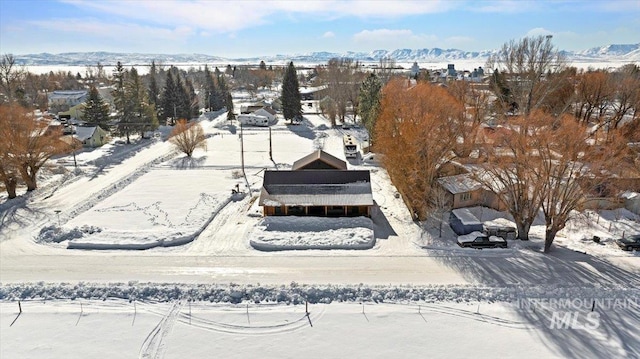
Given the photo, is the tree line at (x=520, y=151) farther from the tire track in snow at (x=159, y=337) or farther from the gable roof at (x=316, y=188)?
the tire track in snow at (x=159, y=337)

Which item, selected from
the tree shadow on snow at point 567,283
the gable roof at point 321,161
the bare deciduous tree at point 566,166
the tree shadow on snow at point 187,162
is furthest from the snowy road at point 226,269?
the tree shadow on snow at point 187,162

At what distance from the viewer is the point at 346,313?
14.7 m

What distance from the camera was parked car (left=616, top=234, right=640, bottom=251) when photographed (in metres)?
19.9

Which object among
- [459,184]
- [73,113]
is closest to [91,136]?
[73,113]

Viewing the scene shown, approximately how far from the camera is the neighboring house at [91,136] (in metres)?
44.6

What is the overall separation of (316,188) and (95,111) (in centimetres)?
3668

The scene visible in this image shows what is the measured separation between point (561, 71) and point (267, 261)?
113 ft

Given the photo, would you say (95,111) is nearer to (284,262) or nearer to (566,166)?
(284,262)

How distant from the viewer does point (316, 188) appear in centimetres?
2494

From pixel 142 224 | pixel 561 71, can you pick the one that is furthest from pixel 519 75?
pixel 142 224

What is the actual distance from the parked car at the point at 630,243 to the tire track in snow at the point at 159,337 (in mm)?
21348

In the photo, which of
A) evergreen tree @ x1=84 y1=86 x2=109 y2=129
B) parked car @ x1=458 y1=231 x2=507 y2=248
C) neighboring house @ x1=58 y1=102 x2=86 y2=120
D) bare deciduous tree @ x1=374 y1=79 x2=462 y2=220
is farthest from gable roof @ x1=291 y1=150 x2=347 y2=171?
neighboring house @ x1=58 y1=102 x2=86 y2=120

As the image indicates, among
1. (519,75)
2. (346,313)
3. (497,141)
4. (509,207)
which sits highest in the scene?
(519,75)

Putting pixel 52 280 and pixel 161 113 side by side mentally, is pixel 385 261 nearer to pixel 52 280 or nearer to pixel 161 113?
pixel 52 280
